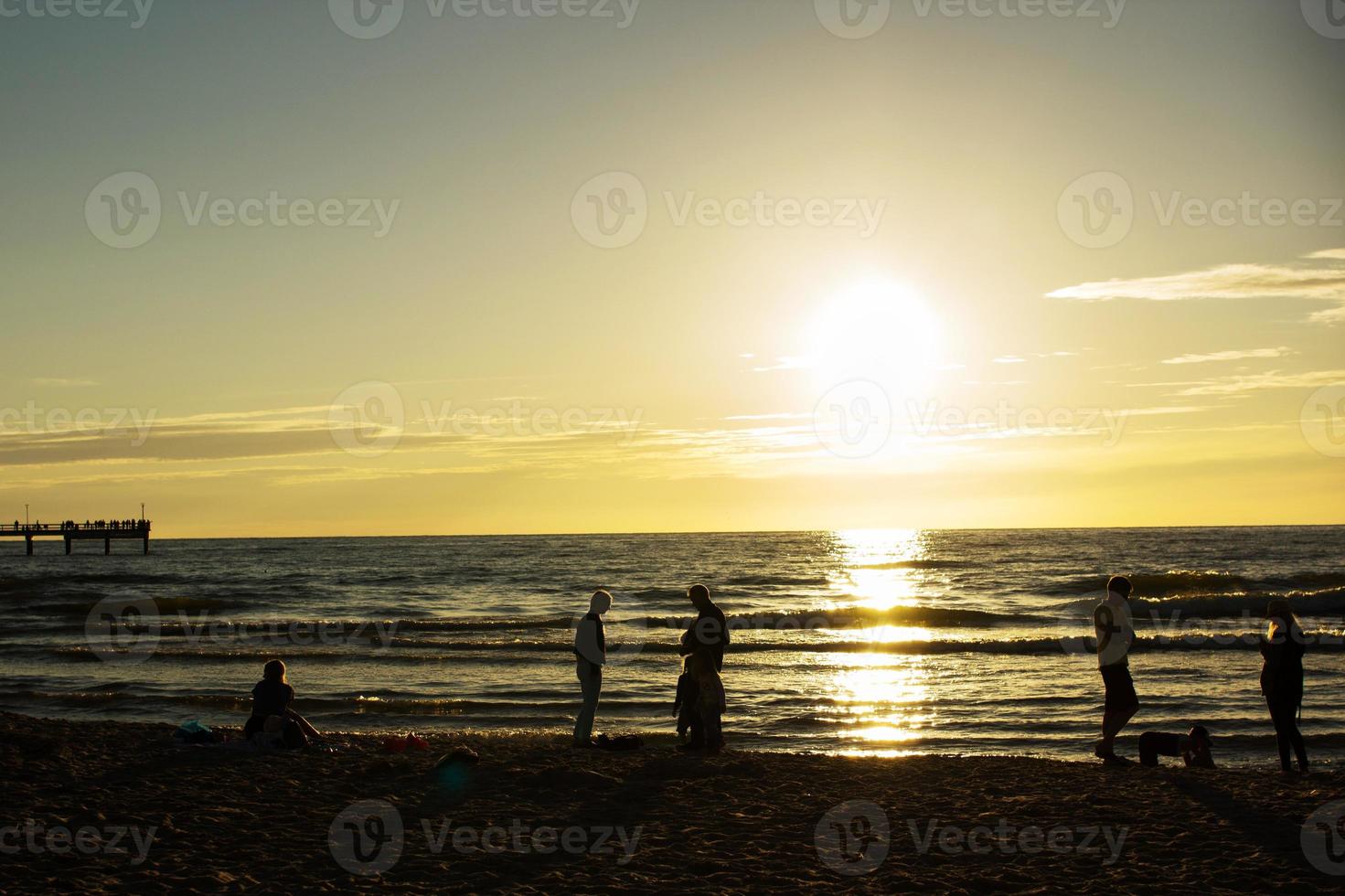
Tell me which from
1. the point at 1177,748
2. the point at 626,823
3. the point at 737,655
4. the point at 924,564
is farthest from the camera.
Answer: the point at 924,564

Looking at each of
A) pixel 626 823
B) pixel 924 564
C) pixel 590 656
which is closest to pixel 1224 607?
pixel 590 656

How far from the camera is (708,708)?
41.8ft

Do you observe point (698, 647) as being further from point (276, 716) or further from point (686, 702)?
point (276, 716)

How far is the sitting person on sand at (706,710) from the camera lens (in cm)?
1261

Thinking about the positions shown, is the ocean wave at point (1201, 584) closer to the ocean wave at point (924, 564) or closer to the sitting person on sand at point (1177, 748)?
the ocean wave at point (924, 564)

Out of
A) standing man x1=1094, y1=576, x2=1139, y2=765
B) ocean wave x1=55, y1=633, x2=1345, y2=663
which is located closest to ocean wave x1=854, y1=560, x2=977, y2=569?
ocean wave x1=55, y1=633, x2=1345, y2=663

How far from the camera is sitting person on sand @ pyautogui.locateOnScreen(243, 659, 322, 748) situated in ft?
42.2

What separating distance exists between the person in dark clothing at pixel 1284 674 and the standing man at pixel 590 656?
7.10 m

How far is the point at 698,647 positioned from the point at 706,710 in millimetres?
962

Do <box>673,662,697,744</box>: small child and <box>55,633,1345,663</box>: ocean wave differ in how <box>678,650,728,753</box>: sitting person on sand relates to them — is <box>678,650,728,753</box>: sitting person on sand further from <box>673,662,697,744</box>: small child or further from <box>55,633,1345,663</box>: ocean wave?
<box>55,633,1345,663</box>: ocean wave

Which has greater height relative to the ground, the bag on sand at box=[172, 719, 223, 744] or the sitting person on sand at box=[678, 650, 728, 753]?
the sitting person on sand at box=[678, 650, 728, 753]

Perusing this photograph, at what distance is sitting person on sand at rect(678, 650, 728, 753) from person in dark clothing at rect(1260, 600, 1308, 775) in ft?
19.3

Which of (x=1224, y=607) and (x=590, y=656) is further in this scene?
(x=1224, y=607)

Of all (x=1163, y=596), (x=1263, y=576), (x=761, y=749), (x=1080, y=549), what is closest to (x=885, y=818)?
(x=761, y=749)
